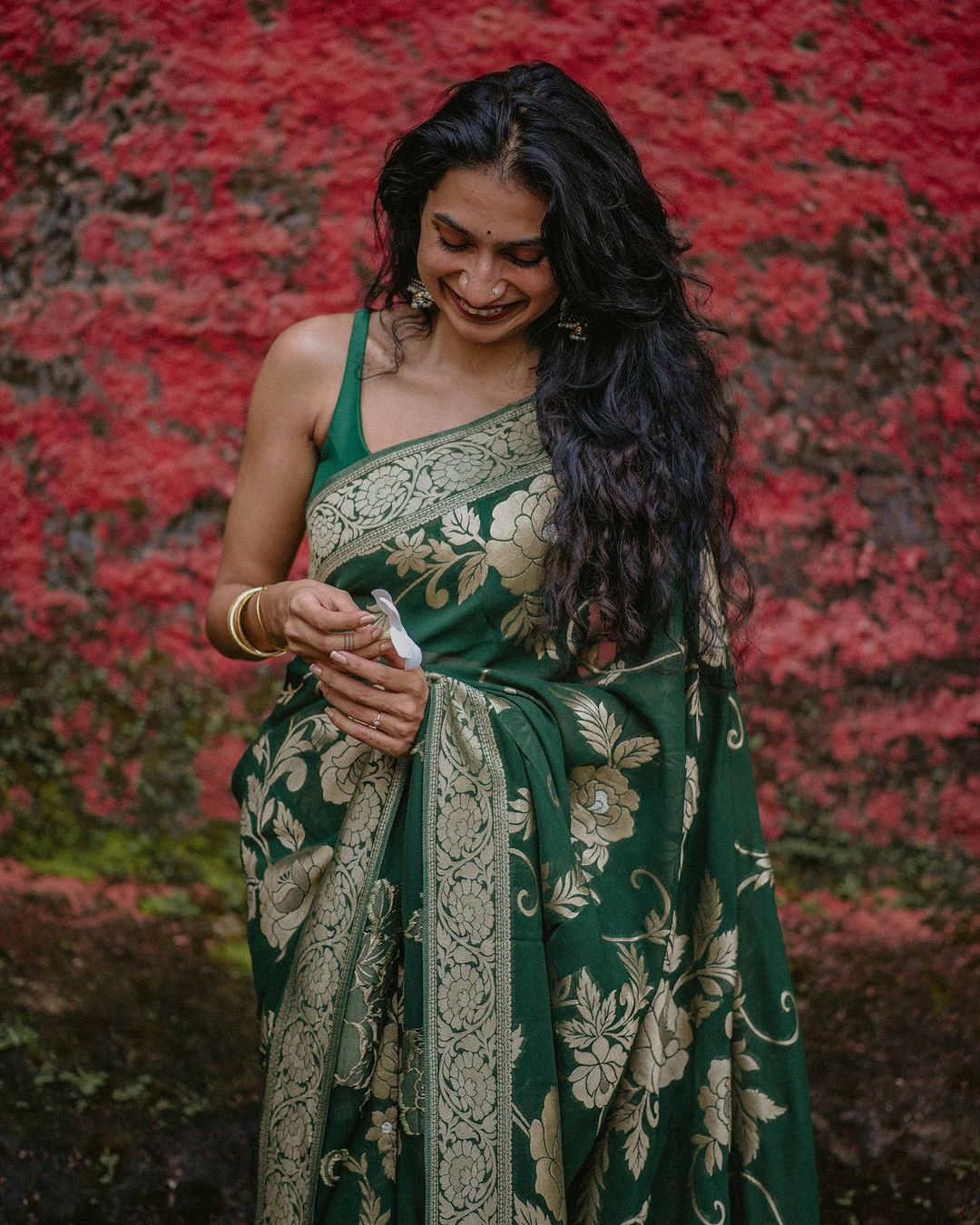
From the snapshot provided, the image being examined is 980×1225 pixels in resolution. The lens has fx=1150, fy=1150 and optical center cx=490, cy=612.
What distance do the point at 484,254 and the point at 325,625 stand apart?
55 cm

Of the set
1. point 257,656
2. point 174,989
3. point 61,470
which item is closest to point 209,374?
point 61,470

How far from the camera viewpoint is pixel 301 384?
5.53 feet

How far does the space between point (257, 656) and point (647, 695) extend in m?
0.57

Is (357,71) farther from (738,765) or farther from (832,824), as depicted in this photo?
(832,824)

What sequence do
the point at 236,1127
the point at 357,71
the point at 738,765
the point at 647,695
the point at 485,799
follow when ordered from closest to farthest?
1. the point at 485,799
2. the point at 647,695
3. the point at 738,765
4. the point at 236,1127
5. the point at 357,71

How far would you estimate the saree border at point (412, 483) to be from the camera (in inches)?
62.6

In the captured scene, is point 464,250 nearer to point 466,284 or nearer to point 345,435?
point 466,284

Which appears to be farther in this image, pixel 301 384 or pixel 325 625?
pixel 301 384

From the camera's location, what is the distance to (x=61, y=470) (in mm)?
Answer: 2607

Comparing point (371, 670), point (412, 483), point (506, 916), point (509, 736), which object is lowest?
Result: point (506, 916)

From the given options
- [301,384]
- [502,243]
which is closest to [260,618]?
[301,384]

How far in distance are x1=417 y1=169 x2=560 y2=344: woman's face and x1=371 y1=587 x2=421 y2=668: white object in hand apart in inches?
17.6

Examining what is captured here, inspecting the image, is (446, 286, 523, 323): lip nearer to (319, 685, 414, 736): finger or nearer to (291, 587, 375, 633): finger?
(291, 587, 375, 633): finger

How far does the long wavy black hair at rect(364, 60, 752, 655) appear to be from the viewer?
155 cm
